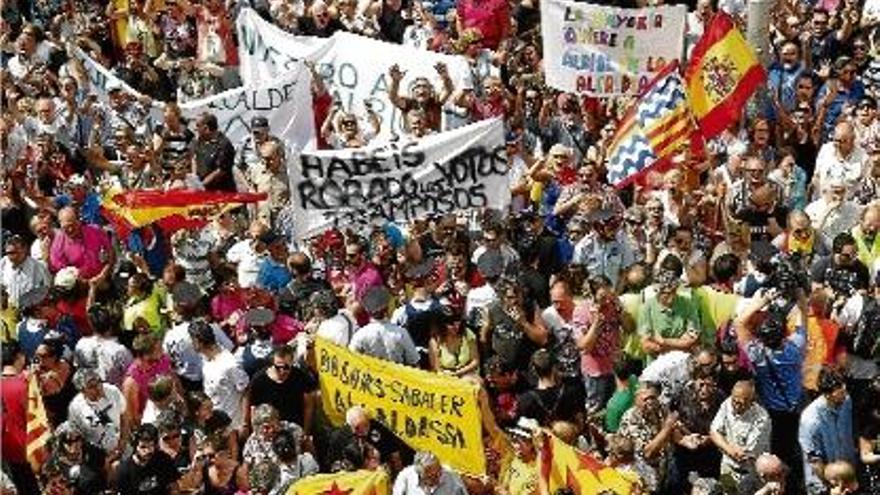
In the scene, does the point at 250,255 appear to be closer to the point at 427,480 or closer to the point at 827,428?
the point at 427,480

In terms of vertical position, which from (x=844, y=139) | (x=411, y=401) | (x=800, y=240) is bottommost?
(x=411, y=401)

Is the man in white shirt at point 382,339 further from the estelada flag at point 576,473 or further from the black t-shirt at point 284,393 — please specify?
the estelada flag at point 576,473

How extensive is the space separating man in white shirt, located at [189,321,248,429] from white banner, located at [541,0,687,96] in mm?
5081

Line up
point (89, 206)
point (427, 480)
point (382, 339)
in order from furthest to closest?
point (89, 206)
point (382, 339)
point (427, 480)

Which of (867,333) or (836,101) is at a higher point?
(836,101)

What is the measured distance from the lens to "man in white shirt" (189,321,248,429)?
13742mm

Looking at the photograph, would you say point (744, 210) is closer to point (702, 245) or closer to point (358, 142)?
point (702, 245)

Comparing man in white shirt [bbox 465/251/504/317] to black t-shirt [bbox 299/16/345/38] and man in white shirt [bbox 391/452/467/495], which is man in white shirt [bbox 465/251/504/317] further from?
black t-shirt [bbox 299/16/345/38]

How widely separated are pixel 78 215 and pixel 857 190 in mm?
5520

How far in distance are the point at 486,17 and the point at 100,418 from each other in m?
7.65

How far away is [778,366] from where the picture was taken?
13.4 metres

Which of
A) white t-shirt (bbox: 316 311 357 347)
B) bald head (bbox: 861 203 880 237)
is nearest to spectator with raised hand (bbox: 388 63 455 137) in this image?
white t-shirt (bbox: 316 311 357 347)

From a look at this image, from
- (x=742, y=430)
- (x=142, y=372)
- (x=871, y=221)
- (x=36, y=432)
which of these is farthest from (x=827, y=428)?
(x=36, y=432)

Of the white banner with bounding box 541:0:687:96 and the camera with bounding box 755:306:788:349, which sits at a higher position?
the white banner with bounding box 541:0:687:96
